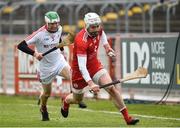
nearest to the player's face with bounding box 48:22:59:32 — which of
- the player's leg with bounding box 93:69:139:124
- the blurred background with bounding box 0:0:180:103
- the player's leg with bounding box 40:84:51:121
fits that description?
the player's leg with bounding box 40:84:51:121

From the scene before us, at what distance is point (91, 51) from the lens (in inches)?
618

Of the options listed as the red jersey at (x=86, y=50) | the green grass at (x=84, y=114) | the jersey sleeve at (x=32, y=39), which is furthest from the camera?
the jersey sleeve at (x=32, y=39)

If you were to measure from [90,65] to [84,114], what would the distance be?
376 cm

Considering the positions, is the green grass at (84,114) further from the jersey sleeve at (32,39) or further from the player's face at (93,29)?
the player's face at (93,29)

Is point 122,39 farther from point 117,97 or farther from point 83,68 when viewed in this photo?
point 83,68

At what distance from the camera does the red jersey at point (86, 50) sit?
1546 centimetres

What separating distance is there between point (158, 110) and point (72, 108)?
2313mm

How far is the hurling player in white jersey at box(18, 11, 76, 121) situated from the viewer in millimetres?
17330

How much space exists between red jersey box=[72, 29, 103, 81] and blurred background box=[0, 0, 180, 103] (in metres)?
6.27

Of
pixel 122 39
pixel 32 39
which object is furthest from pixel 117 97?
pixel 122 39

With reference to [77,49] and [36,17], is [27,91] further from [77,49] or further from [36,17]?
[77,49]

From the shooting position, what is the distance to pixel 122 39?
2391cm

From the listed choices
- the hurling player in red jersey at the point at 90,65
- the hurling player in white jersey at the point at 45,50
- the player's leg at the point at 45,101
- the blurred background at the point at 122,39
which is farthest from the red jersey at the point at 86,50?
the blurred background at the point at 122,39

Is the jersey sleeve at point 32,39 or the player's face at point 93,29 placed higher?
the player's face at point 93,29
